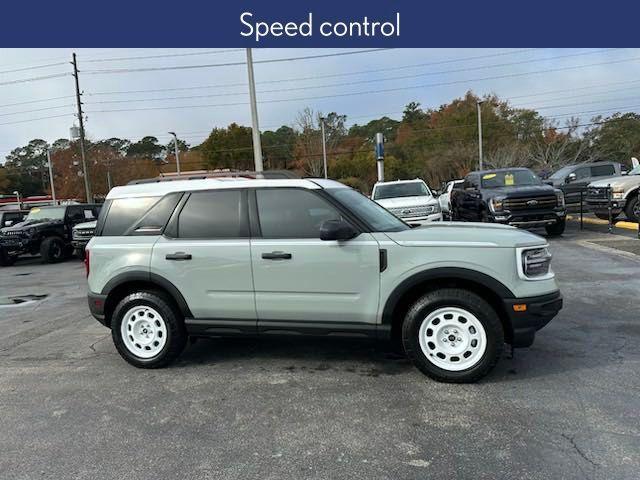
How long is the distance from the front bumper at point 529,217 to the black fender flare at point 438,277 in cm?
901

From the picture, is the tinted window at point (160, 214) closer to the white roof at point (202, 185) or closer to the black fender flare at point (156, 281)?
the white roof at point (202, 185)

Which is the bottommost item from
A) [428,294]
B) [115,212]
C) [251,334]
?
A: [251,334]

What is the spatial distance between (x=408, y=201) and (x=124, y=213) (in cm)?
954

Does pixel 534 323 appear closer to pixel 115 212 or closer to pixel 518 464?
pixel 518 464

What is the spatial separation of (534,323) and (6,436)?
4097mm

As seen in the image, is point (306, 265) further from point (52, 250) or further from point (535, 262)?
point (52, 250)

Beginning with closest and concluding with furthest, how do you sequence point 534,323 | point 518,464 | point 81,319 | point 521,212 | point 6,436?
1. point 518,464
2. point 6,436
3. point 534,323
4. point 81,319
5. point 521,212

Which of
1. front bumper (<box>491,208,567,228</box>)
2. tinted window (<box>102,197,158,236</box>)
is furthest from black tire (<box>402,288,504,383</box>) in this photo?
front bumper (<box>491,208,567,228</box>)

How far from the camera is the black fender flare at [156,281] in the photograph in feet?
16.0

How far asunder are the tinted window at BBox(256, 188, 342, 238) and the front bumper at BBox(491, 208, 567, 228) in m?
9.17

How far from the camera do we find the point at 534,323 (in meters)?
4.17

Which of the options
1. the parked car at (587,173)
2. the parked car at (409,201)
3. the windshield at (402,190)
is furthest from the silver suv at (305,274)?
the parked car at (587,173)

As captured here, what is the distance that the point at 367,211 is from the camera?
4.87 metres

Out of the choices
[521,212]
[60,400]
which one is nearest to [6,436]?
[60,400]
